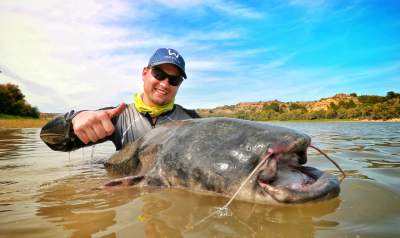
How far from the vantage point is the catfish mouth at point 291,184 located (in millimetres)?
2201

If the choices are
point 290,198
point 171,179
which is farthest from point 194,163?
point 290,198

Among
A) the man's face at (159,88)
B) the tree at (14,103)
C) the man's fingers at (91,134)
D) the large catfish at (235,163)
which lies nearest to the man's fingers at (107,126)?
the man's fingers at (91,134)

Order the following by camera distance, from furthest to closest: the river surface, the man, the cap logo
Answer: the cap logo
the man
the river surface

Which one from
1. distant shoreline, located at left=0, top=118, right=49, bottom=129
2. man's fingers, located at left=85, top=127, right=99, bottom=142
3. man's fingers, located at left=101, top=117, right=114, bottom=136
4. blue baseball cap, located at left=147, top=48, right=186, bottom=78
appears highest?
blue baseball cap, located at left=147, top=48, right=186, bottom=78

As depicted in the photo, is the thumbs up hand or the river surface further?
the thumbs up hand

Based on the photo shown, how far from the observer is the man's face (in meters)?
4.58

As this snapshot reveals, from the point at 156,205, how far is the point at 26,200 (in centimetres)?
117

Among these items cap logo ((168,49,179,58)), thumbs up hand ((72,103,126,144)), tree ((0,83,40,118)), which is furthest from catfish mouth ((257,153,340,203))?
tree ((0,83,40,118))

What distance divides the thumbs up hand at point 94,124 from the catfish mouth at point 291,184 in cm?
181

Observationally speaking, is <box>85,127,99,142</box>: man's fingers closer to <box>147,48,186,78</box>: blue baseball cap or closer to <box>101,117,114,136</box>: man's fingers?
<box>101,117,114,136</box>: man's fingers

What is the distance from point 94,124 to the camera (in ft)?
11.1

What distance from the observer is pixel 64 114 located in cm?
388

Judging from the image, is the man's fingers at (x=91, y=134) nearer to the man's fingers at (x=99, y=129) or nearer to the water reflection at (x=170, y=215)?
the man's fingers at (x=99, y=129)

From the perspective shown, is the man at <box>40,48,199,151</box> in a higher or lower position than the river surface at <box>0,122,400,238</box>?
higher
